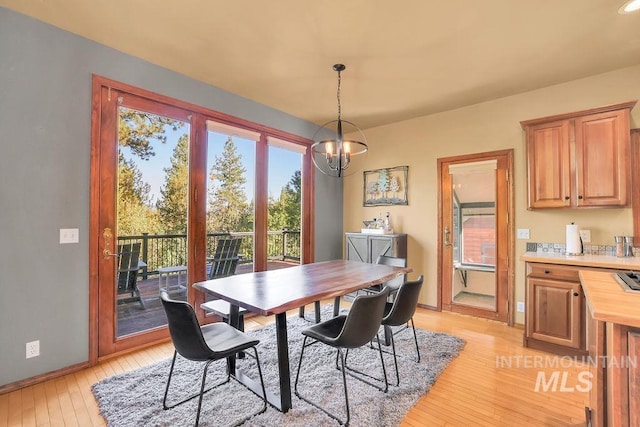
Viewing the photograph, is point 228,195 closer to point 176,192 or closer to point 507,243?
point 176,192

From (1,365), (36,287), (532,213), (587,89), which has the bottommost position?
(1,365)

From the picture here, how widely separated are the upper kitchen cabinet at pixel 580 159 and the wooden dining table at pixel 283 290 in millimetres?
1766

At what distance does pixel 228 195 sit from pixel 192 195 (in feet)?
1.57

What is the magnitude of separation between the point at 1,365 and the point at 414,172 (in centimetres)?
472

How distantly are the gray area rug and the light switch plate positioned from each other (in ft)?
3.79

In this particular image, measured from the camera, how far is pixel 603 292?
4.65 ft

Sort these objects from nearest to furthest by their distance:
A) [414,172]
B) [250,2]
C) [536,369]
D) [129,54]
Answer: [250,2], [536,369], [129,54], [414,172]

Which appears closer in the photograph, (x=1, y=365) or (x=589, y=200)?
(x=1, y=365)

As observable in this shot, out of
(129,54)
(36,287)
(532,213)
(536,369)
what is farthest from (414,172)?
(36,287)

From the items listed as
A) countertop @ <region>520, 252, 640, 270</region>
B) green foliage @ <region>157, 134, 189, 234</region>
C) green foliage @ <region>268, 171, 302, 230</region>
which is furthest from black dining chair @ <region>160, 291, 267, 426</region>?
countertop @ <region>520, 252, 640, 270</region>

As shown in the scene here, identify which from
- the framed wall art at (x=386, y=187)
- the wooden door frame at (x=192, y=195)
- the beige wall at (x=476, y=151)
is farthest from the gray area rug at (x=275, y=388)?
the framed wall art at (x=386, y=187)

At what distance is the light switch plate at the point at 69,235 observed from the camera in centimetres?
244

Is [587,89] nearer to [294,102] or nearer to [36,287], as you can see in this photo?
[294,102]

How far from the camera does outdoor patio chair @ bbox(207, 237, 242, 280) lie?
11.7 feet
